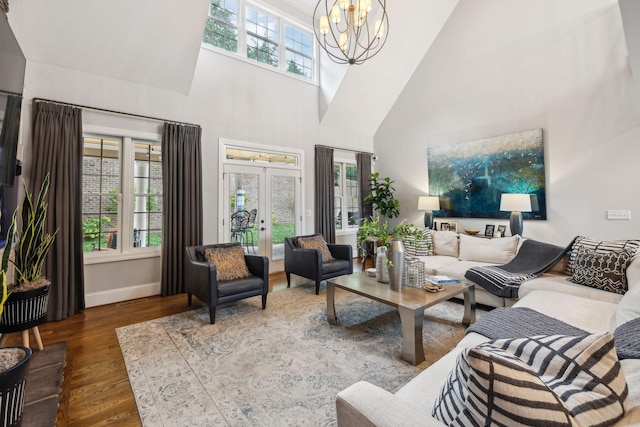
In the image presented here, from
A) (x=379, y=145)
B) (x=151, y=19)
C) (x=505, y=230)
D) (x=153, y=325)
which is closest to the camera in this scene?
(x=153, y=325)

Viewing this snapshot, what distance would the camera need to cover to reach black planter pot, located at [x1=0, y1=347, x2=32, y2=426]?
1.23 m

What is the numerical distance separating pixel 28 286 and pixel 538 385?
3.41 metres

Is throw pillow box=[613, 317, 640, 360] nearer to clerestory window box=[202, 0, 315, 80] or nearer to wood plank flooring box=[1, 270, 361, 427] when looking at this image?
wood plank flooring box=[1, 270, 361, 427]

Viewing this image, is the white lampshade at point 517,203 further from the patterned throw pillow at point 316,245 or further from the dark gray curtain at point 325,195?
the dark gray curtain at point 325,195

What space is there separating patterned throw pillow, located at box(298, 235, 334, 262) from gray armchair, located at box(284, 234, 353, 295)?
7 centimetres

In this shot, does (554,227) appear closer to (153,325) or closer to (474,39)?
(474,39)

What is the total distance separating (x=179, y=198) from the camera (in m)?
4.13

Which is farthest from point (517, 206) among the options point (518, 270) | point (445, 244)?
point (518, 270)

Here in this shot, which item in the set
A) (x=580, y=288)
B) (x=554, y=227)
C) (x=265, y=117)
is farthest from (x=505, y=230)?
(x=265, y=117)

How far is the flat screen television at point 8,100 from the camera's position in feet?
6.39

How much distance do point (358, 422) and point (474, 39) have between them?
6.28m

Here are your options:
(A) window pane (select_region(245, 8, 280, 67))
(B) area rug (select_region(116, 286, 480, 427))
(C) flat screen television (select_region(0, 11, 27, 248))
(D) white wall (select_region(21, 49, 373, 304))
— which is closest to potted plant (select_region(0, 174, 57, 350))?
(C) flat screen television (select_region(0, 11, 27, 248))

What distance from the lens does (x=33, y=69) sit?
10.9 ft

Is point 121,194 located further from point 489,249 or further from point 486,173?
point 486,173
